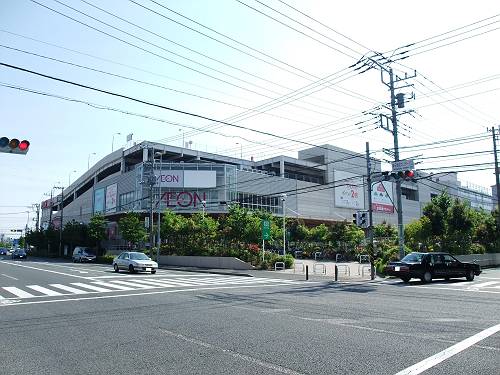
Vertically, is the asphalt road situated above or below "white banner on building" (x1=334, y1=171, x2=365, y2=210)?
below

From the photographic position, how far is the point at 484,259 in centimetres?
3794

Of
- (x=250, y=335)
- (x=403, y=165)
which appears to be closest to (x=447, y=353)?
(x=250, y=335)

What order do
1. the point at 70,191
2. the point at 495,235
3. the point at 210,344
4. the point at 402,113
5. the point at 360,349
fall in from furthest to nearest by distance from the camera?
the point at 70,191, the point at 495,235, the point at 402,113, the point at 210,344, the point at 360,349

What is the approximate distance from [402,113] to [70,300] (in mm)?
21588

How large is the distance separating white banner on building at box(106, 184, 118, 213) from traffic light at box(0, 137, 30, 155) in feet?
197

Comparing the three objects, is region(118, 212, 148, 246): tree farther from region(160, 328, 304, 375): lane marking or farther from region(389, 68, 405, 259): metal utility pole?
region(160, 328, 304, 375): lane marking

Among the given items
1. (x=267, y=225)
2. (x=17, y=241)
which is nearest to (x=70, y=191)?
(x=17, y=241)

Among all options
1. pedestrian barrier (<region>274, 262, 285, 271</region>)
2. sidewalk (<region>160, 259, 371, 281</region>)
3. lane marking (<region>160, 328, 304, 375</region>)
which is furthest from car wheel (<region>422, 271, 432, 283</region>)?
lane marking (<region>160, 328, 304, 375</region>)

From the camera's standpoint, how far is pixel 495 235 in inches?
1647

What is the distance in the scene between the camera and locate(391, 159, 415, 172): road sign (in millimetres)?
23219

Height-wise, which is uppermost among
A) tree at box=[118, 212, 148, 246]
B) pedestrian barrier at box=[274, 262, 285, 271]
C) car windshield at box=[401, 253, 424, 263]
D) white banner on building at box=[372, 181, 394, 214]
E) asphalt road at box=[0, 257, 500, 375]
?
white banner on building at box=[372, 181, 394, 214]

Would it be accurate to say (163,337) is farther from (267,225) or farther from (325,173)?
(325,173)

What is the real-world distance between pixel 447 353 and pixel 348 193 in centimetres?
8267

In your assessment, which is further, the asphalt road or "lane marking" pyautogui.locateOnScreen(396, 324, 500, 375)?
the asphalt road
